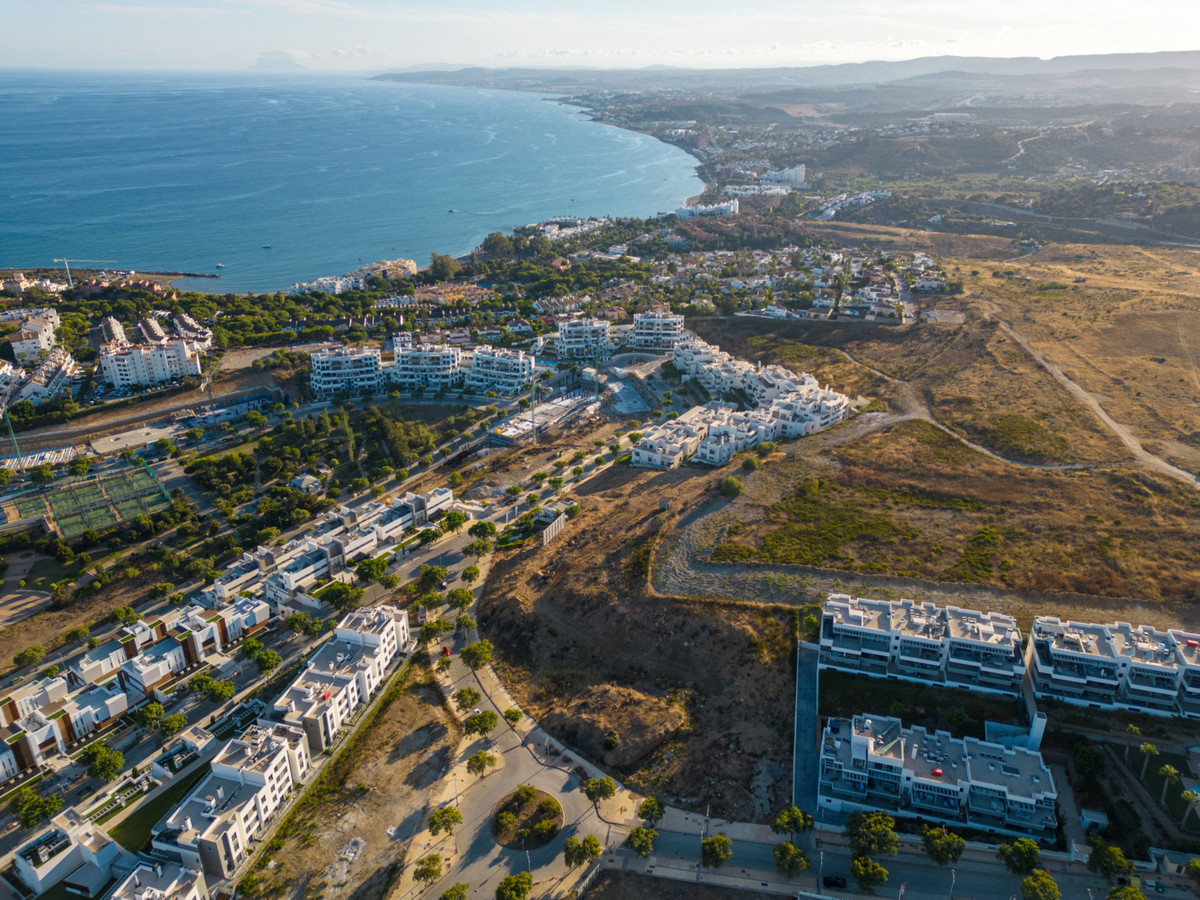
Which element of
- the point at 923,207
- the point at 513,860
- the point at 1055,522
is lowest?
the point at 513,860

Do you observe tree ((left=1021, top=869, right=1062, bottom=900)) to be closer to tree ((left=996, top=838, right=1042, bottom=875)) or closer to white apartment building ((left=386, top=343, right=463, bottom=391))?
tree ((left=996, top=838, right=1042, bottom=875))

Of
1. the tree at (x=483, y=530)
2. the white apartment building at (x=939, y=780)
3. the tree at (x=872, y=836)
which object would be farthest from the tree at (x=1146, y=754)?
the tree at (x=483, y=530)

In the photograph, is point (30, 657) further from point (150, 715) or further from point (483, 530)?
point (483, 530)

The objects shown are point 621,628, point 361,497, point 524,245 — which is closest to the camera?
point 621,628

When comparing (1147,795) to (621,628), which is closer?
(1147,795)

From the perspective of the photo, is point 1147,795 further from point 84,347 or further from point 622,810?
point 84,347

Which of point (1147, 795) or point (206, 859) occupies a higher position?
point (1147, 795)

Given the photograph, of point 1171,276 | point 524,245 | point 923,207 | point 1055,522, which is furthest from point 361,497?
point 923,207
